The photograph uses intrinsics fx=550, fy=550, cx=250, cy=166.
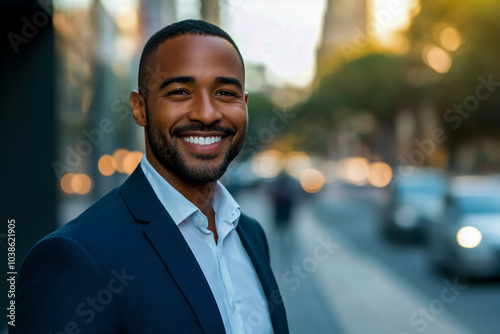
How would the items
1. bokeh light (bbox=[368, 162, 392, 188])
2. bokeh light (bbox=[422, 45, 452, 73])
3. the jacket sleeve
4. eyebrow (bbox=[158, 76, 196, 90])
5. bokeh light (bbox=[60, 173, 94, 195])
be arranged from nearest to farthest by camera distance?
the jacket sleeve < eyebrow (bbox=[158, 76, 196, 90]) < bokeh light (bbox=[60, 173, 94, 195]) < bokeh light (bbox=[422, 45, 452, 73]) < bokeh light (bbox=[368, 162, 392, 188])

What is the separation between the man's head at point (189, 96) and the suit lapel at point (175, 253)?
0.12 m

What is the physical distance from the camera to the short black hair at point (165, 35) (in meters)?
1.70

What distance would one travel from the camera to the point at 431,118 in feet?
135

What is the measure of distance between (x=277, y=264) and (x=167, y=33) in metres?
9.66

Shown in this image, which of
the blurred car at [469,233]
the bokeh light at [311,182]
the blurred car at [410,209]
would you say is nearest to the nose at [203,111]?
the blurred car at [469,233]

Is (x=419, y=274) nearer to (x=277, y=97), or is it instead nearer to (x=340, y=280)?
(x=340, y=280)

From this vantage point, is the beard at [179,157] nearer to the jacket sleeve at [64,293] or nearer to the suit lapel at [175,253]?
the suit lapel at [175,253]

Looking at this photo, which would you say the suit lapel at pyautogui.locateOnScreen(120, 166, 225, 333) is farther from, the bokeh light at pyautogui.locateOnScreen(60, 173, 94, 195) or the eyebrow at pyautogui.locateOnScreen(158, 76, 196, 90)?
the bokeh light at pyautogui.locateOnScreen(60, 173, 94, 195)

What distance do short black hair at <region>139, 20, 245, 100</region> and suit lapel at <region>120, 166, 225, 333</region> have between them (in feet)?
1.07

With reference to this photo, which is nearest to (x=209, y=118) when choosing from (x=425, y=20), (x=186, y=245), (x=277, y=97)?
(x=186, y=245)

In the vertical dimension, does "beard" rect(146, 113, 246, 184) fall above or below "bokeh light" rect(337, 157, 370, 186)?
below

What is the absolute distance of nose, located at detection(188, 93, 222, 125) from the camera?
170 centimetres

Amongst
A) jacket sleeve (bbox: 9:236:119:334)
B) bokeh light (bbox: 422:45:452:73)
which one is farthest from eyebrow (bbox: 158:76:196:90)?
bokeh light (bbox: 422:45:452:73)

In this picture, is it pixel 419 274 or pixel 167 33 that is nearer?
pixel 167 33
